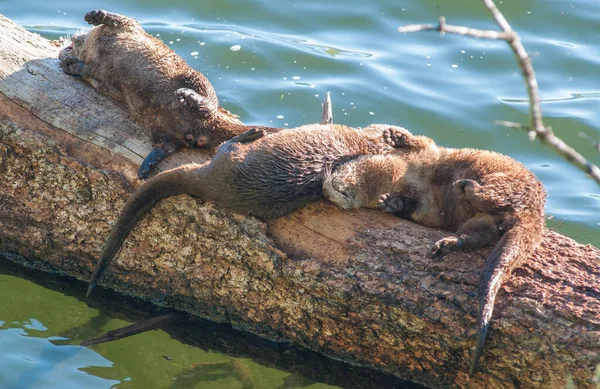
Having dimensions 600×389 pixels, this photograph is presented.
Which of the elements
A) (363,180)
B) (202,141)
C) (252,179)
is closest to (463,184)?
(363,180)

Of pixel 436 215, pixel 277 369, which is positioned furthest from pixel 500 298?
pixel 277 369

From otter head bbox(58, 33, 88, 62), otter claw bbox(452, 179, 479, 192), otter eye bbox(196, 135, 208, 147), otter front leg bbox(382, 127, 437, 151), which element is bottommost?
otter eye bbox(196, 135, 208, 147)

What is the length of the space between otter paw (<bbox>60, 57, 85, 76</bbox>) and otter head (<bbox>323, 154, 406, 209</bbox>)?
2174mm

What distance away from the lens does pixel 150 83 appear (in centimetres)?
622

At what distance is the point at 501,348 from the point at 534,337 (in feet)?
0.63

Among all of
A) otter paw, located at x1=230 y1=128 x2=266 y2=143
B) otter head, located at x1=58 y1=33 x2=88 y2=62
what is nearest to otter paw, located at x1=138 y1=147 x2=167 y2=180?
otter paw, located at x1=230 y1=128 x2=266 y2=143

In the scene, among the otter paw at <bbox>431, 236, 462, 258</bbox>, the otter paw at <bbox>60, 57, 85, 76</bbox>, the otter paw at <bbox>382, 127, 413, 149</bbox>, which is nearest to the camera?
the otter paw at <bbox>431, 236, 462, 258</bbox>

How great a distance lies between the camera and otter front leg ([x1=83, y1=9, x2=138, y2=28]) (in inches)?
255

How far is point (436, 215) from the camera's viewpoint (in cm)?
545

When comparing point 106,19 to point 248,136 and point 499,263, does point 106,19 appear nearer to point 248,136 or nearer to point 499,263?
point 248,136

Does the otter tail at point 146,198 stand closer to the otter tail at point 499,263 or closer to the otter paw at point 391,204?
the otter paw at point 391,204

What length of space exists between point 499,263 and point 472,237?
1.09ft

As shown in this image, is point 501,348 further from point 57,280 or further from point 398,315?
point 57,280

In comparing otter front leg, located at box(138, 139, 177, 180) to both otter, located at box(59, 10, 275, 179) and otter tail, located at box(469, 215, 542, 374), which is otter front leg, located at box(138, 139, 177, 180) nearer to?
otter, located at box(59, 10, 275, 179)
